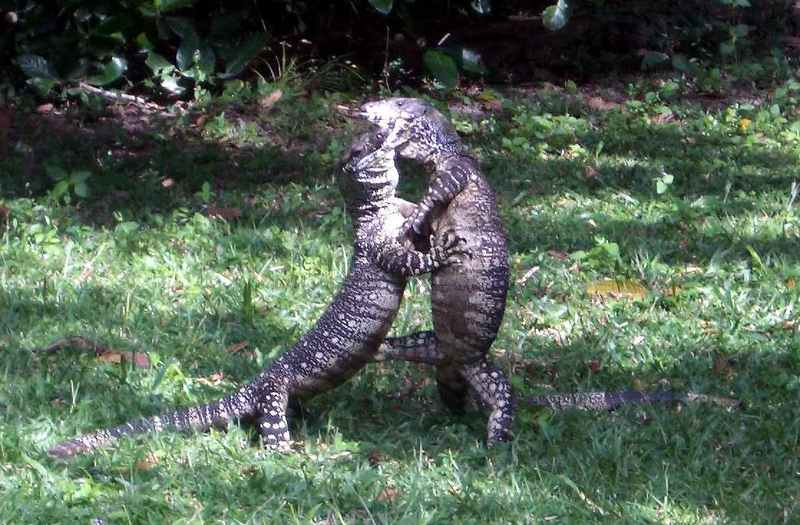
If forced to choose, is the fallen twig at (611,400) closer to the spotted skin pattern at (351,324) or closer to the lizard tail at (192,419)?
the spotted skin pattern at (351,324)

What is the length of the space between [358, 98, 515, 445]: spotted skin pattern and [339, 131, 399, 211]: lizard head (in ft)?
0.12

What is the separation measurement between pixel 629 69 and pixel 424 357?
19.3 ft

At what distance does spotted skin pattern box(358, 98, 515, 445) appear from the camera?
3.88 meters

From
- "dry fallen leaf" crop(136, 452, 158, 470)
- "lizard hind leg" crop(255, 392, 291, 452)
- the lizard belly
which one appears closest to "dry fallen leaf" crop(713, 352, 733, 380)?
the lizard belly

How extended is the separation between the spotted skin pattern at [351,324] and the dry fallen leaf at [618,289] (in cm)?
190

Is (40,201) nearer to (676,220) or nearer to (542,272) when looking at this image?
(542,272)

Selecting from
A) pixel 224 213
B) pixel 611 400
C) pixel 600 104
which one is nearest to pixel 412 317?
pixel 611 400

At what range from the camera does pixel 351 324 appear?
3988 mm

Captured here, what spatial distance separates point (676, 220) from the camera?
21.8 feet

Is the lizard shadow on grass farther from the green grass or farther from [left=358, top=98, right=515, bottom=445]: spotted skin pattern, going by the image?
[left=358, top=98, right=515, bottom=445]: spotted skin pattern

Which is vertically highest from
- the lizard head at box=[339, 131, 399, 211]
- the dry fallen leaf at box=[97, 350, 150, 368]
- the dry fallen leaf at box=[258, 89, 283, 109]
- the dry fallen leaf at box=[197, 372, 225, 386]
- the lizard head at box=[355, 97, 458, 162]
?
the lizard head at box=[355, 97, 458, 162]

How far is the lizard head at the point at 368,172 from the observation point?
3883 mm

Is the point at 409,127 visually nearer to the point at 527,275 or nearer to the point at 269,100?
the point at 527,275

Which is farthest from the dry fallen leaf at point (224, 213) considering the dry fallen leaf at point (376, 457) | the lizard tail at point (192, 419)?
the dry fallen leaf at point (376, 457)
